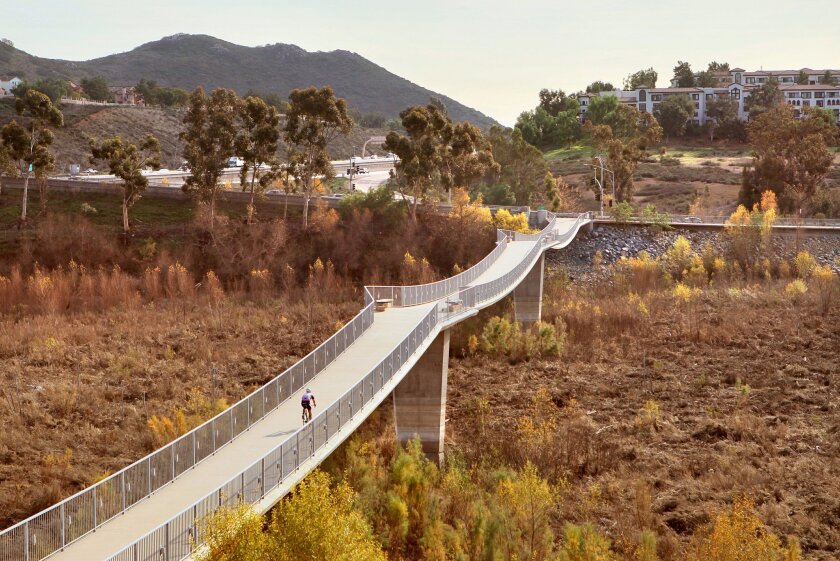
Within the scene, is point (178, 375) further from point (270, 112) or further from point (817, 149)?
point (817, 149)

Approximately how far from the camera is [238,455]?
24016 mm

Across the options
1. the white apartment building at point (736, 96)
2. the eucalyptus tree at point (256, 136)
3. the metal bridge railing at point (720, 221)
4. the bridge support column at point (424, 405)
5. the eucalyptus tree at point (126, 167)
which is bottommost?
the bridge support column at point (424, 405)

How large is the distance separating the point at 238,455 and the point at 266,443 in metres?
0.99

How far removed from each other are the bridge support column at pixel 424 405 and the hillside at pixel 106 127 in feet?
246

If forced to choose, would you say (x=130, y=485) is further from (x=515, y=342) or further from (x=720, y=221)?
(x=720, y=221)

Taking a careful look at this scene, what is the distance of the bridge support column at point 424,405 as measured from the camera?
3622cm

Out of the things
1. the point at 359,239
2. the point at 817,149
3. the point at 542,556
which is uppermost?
the point at 817,149

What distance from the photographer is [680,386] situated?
Result: 47.9 m

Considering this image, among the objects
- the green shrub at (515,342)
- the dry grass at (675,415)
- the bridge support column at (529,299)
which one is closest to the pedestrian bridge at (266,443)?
the dry grass at (675,415)

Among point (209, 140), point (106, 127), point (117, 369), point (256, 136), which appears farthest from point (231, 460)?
point (106, 127)

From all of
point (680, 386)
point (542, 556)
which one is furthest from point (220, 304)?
point (542, 556)

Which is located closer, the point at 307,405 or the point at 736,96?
the point at 307,405

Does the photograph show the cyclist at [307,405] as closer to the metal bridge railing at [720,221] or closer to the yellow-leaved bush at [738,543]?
the yellow-leaved bush at [738,543]

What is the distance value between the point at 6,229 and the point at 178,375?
2988cm
